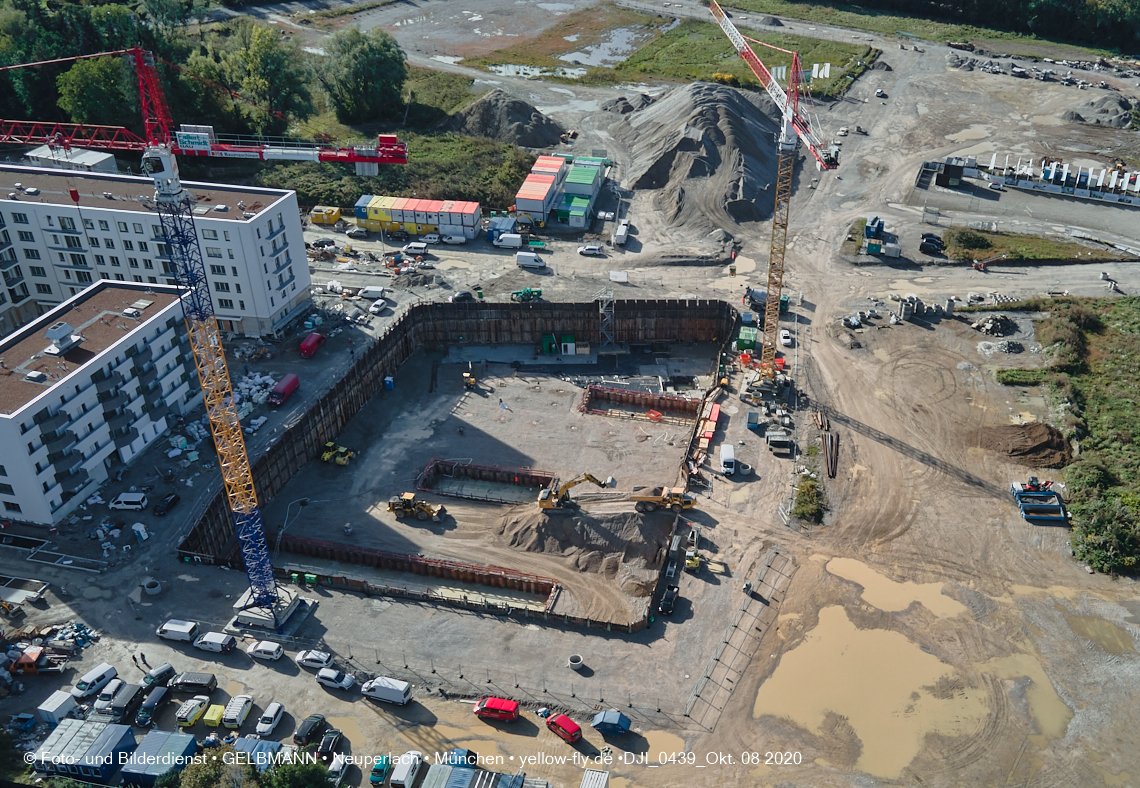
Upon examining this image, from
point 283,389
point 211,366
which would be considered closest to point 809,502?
point 211,366

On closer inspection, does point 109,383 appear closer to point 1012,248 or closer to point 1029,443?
point 1029,443

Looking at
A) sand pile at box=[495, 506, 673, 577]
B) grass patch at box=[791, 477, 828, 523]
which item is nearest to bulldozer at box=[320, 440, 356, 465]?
sand pile at box=[495, 506, 673, 577]

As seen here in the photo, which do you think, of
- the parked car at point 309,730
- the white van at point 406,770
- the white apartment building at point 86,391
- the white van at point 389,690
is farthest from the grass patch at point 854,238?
the parked car at point 309,730

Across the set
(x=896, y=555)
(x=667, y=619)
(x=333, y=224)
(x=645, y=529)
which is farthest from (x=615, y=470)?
(x=333, y=224)

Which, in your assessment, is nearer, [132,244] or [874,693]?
[874,693]

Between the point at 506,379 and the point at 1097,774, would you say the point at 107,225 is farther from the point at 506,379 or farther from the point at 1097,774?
the point at 1097,774

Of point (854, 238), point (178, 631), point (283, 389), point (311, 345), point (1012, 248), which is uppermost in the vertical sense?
point (854, 238)

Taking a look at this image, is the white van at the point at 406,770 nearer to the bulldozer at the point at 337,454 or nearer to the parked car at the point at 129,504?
the parked car at the point at 129,504
